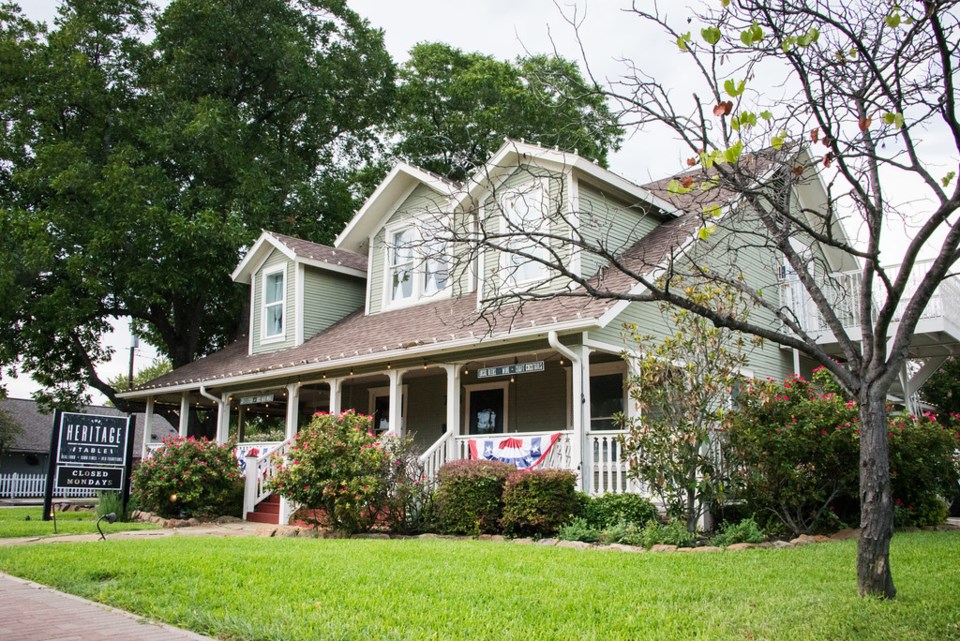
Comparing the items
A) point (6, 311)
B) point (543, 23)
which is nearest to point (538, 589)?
point (543, 23)

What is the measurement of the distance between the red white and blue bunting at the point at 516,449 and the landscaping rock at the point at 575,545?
1.83 m

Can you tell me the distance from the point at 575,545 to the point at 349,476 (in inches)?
151

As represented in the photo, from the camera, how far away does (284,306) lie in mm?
19781

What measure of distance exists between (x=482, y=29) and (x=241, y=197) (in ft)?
56.8

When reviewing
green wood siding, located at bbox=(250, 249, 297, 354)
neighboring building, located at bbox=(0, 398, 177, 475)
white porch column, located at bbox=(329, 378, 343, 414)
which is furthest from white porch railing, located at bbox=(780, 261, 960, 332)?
neighboring building, located at bbox=(0, 398, 177, 475)

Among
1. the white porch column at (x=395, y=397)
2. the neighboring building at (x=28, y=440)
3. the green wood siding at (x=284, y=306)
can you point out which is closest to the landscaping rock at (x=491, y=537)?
the white porch column at (x=395, y=397)

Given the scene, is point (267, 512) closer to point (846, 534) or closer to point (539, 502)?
point (539, 502)

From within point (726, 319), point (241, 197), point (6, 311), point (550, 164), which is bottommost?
point (726, 319)

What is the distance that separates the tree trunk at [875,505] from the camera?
219 inches

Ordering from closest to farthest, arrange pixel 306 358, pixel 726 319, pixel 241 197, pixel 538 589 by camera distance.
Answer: pixel 726 319, pixel 538 589, pixel 306 358, pixel 241 197

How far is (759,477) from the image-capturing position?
1048cm

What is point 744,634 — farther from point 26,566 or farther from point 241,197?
point 241,197

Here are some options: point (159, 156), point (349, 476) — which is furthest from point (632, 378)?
point (159, 156)

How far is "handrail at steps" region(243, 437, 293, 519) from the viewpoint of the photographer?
1612cm
